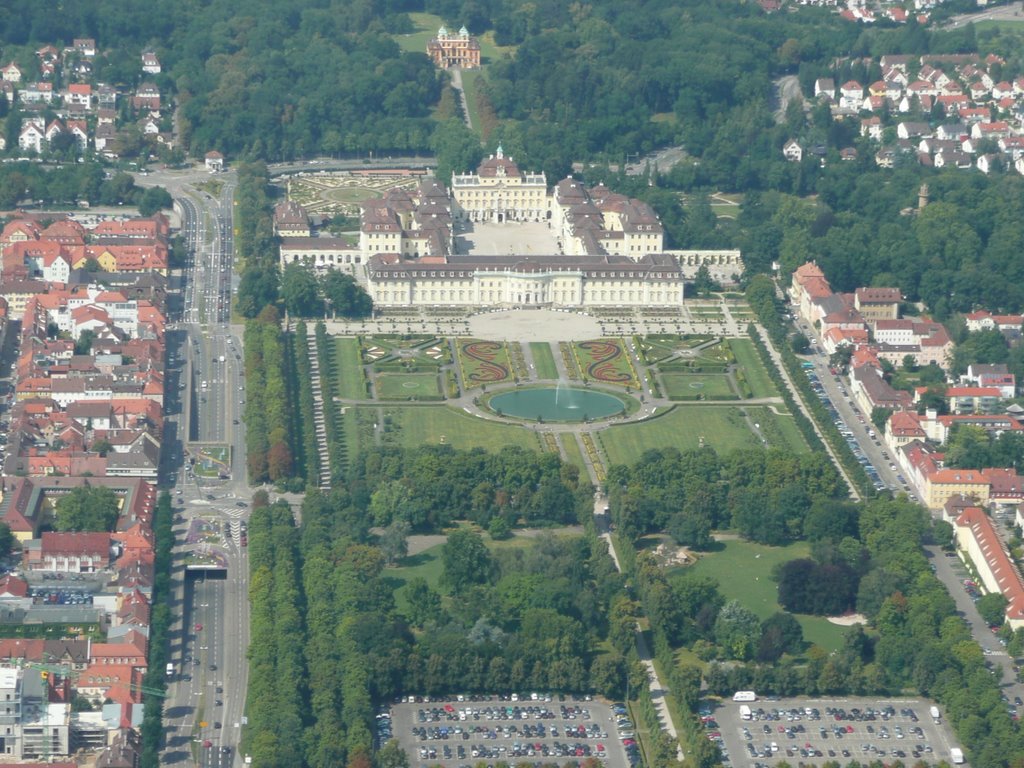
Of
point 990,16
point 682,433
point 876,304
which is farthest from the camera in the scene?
point 990,16

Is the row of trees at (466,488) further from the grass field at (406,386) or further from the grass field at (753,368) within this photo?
the grass field at (753,368)

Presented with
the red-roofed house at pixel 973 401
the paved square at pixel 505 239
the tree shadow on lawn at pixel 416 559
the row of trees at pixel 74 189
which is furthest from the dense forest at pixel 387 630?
the row of trees at pixel 74 189

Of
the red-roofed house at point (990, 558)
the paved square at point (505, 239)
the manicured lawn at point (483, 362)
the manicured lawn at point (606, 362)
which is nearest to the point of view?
the red-roofed house at point (990, 558)

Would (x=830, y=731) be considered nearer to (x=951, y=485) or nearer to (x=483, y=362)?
(x=951, y=485)

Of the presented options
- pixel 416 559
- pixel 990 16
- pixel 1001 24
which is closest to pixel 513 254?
pixel 416 559

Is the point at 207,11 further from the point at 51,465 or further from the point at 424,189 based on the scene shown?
the point at 51,465

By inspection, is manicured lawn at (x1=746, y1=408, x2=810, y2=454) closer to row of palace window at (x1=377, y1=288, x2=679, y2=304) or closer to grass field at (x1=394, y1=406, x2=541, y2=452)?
grass field at (x1=394, y1=406, x2=541, y2=452)

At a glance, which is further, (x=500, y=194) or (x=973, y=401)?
(x=500, y=194)
